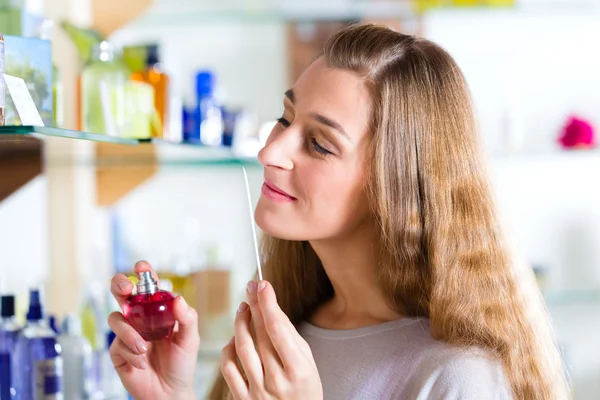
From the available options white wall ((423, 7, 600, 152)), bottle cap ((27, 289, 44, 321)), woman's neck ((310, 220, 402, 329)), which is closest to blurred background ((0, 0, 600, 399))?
white wall ((423, 7, 600, 152))

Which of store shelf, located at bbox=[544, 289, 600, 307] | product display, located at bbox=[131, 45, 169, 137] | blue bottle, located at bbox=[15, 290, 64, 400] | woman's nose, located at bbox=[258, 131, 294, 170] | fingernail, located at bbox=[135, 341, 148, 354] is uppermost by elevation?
→ product display, located at bbox=[131, 45, 169, 137]

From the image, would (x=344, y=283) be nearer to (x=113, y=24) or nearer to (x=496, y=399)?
(x=496, y=399)

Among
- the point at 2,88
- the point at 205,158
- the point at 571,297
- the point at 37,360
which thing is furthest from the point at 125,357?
the point at 571,297

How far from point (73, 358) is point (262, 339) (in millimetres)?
565

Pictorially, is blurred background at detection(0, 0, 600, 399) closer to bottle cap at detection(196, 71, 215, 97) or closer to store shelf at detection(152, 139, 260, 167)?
bottle cap at detection(196, 71, 215, 97)

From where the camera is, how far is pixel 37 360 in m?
1.25

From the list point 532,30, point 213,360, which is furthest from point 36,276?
point 532,30

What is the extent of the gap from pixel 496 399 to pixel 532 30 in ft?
5.80

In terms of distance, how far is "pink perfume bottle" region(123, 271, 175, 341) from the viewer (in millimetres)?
1073

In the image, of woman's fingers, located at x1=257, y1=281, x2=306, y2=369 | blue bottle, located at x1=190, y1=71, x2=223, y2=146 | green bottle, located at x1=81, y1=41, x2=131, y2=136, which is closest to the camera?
woman's fingers, located at x1=257, y1=281, x2=306, y2=369

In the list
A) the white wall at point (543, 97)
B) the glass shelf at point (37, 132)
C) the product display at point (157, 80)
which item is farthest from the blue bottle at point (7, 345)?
the white wall at point (543, 97)

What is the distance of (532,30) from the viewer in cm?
255

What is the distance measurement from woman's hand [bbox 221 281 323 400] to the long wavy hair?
187 millimetres

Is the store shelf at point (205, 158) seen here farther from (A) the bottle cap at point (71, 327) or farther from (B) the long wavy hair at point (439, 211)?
(B) the long wavy hair at point (439, 211)
